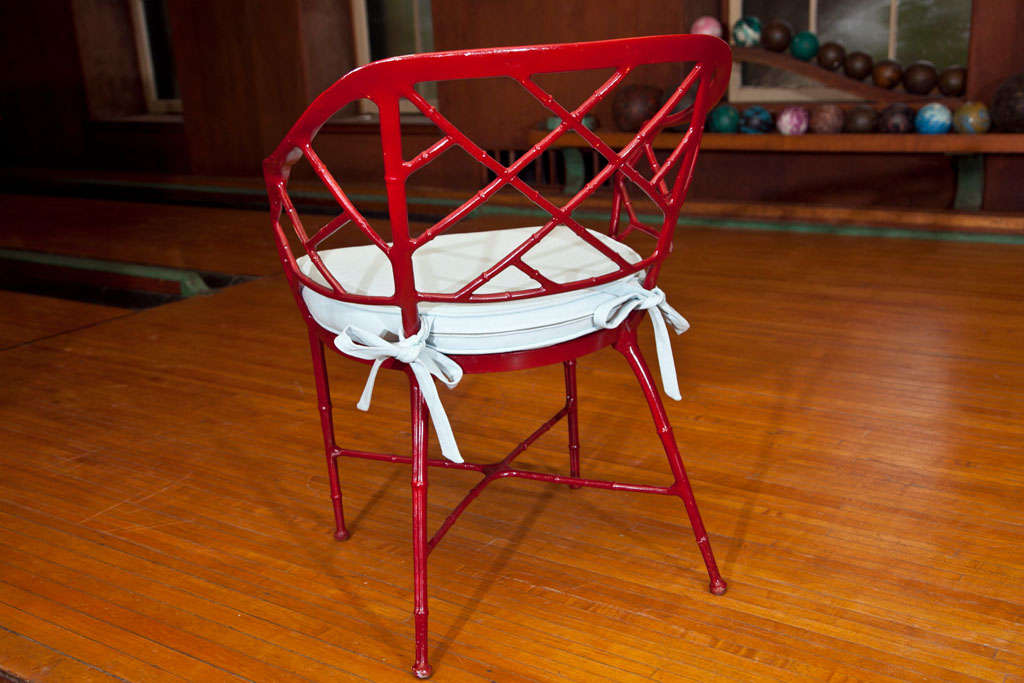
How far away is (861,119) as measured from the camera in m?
4.01

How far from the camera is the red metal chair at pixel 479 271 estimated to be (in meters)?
0.96

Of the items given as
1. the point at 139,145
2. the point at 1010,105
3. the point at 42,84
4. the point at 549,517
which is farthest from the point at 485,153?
the point at 42,84

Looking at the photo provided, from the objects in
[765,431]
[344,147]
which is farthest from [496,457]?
[344,147]

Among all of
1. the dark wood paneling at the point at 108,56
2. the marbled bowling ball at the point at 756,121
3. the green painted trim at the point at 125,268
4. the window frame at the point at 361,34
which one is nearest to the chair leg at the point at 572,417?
the green painted trim at the point at 125,268

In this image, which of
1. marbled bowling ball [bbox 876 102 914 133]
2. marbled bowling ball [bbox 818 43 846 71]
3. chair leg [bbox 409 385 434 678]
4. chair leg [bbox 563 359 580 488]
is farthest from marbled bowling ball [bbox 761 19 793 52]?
chair leg [bbox 409 385 434 678]

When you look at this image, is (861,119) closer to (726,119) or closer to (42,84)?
(726,119)

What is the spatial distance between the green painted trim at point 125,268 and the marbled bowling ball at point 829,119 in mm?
2706

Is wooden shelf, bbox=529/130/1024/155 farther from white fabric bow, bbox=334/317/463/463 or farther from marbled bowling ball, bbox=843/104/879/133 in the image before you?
white fabric bow, bbox=334/317/463/463

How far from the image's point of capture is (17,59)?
7555 mm

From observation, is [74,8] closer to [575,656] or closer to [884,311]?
[884,311]

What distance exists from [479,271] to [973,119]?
10.7 ft

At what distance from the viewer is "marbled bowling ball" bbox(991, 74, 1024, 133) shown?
363 centimetres

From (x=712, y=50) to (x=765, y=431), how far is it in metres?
0.99

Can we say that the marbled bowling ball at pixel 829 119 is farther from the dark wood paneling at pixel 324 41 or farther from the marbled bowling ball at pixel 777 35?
the dark wood paneling at pixel 324 41
